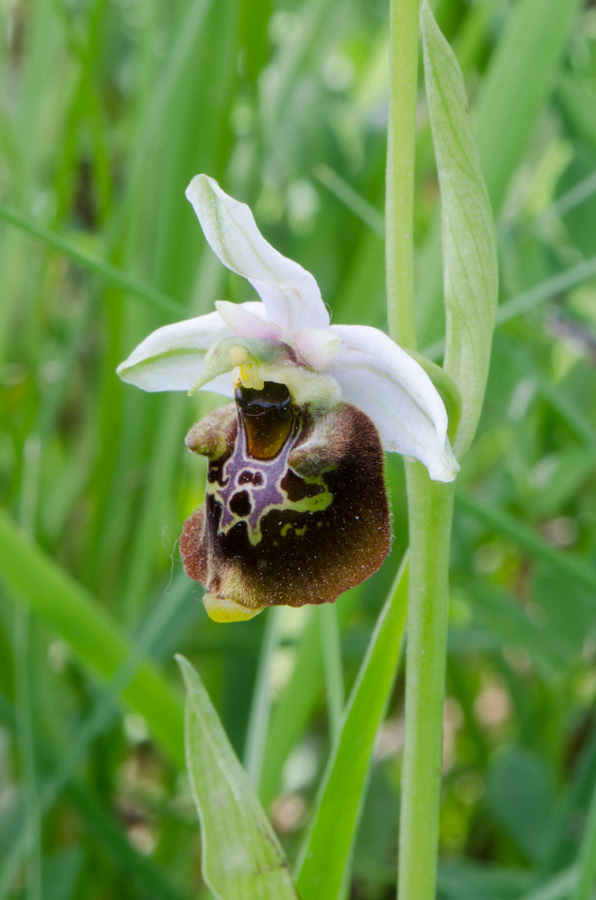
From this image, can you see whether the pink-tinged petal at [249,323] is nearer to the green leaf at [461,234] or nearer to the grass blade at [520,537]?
the green leaf at [461,234]

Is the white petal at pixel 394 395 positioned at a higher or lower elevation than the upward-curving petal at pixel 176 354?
higher

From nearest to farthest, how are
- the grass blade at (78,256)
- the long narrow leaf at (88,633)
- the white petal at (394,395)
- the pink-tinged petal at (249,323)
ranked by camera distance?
the white petal at (394,395), the pink-tinged petal at (249,323), the grass blade at (78,256), the long narrow leaf at (88,633)

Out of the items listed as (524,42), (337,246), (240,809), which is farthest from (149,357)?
(337,246)

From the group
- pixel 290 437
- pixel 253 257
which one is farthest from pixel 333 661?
pixel 253 257

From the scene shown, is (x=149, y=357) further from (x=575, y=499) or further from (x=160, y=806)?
(x=575, y=499)

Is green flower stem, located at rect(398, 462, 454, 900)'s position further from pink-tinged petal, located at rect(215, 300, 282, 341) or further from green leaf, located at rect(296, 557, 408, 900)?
pink-tinged petal, located at rect(215, 300, 282, 341)

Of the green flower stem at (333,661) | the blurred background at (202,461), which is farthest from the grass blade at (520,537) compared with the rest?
the green flower stem at (333,661)

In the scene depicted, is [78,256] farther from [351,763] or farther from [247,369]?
[351,763]
